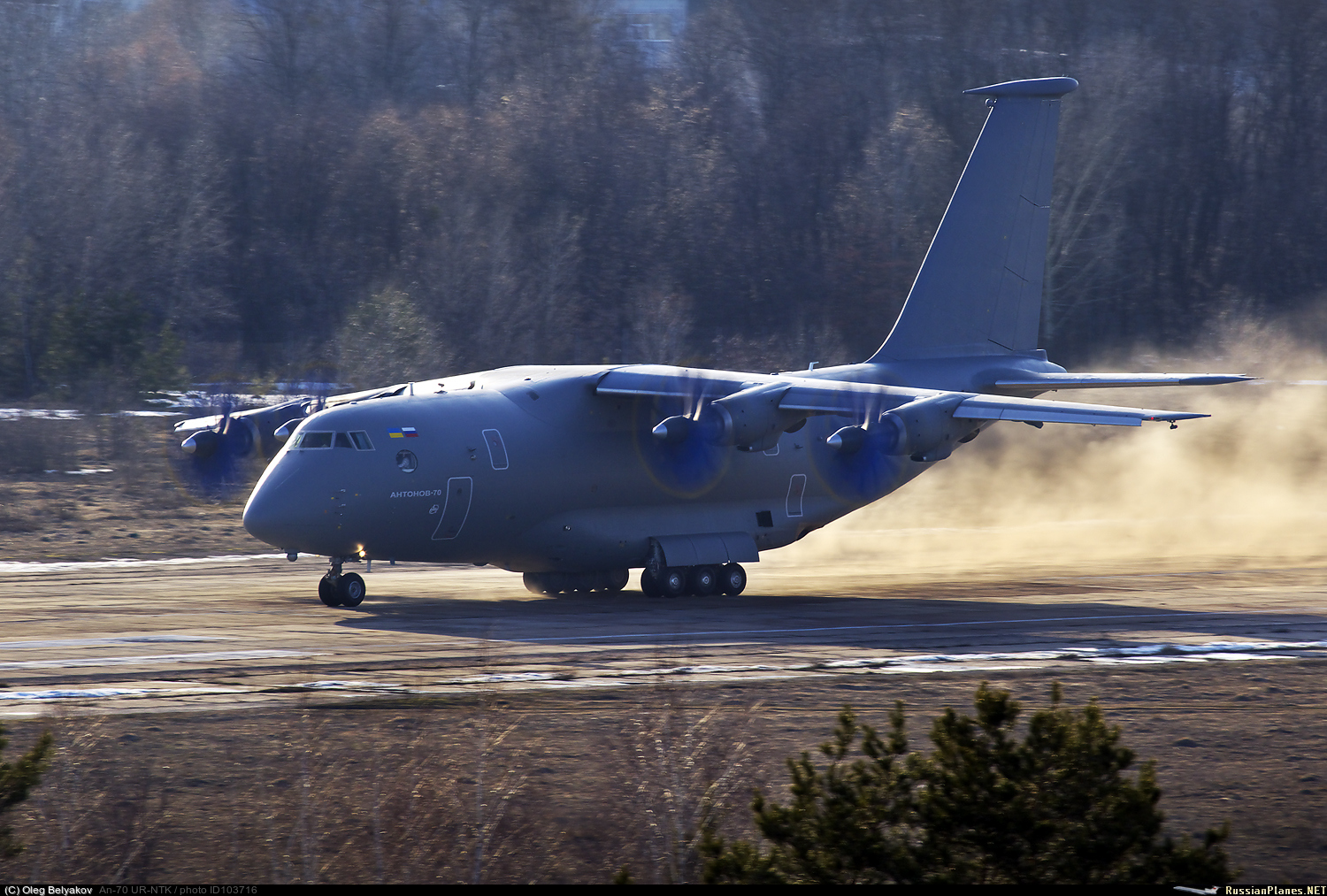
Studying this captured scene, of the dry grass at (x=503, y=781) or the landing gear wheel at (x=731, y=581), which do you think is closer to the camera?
the dry grass at (x=503, y=781)

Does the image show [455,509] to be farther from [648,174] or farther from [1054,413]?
[648,174]

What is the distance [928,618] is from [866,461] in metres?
3.27

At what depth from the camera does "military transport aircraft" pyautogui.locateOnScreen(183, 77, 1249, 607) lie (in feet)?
74.9

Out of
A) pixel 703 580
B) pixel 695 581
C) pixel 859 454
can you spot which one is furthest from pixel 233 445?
pixel 859 454

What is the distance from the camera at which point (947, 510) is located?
38.4 m

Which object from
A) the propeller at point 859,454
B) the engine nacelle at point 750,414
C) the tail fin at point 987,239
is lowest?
the propeller at point 859,454

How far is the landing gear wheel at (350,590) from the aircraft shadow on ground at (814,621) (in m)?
0.20

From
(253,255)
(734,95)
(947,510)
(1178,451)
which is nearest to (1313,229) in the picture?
(734,95)

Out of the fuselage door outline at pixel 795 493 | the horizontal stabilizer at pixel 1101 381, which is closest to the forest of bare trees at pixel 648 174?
the fuselage door outline at pixel 795 493

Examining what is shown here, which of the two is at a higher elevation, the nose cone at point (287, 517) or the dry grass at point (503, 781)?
the nose cone at point (287, 517)

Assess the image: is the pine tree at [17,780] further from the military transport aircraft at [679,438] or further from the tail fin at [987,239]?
the tail fin at [987,239]

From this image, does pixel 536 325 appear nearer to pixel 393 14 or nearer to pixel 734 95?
pixel 734 95

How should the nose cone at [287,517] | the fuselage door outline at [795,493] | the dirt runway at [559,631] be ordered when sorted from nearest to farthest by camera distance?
the dirt runway at [559,631]
the nose cone at [287,517]
the fuselage door outline at [795,493]

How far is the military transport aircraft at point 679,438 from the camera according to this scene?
2283 centimetres
